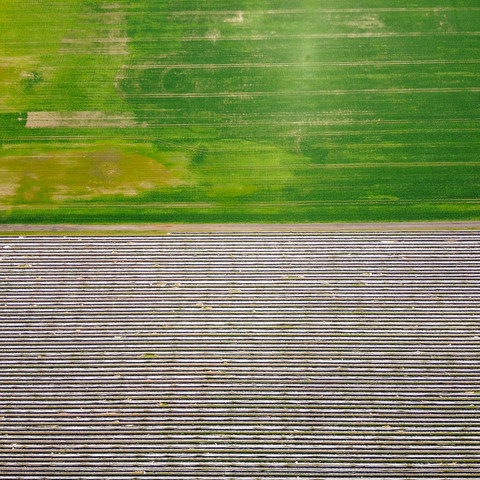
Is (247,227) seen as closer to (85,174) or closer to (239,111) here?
(239,111)

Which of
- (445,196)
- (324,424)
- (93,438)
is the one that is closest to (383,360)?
(324,424)

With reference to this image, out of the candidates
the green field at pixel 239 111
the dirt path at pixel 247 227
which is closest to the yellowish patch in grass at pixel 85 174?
the green field at pixel 239 111

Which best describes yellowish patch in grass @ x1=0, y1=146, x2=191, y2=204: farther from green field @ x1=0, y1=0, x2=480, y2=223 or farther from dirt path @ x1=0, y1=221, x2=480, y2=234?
dirt path @ x1=0, y1=221, x2=480, y2=234

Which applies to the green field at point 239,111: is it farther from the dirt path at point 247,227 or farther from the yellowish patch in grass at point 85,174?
the dirt path at point 247,227

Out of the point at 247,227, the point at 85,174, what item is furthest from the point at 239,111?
the point at 85,174

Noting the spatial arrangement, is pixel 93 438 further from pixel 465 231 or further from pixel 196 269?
pixel 465 231

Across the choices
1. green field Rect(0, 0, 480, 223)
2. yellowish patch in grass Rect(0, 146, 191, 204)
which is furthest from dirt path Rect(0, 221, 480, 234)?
yellowish patch in grass Rect(0, 146, 191, 204)
